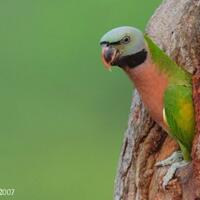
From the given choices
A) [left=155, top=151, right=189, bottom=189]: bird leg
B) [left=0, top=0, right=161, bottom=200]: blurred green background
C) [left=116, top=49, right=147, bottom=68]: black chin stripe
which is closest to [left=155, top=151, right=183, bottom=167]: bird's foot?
[left=155, top=151, right=189, bottom=189]: bird leg

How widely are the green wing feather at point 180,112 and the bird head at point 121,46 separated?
0.13 metres

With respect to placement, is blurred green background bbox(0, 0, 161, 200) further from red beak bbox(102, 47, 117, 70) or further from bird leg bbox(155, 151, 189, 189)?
red beak bbox(102, 47, 117, 70)

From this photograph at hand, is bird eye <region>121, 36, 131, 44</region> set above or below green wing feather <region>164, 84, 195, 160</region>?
above

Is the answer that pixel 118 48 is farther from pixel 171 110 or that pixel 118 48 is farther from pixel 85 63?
pixel 85 63

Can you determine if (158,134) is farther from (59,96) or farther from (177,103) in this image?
(59,96)

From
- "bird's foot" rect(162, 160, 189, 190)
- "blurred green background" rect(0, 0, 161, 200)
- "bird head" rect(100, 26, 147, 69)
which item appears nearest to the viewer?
"bird head" rect(100, 26, 147, 69)

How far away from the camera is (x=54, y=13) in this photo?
218cm

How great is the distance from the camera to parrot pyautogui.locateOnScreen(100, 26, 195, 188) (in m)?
1.42

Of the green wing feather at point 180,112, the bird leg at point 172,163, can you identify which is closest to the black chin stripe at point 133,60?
the green wing feather at point 180,112

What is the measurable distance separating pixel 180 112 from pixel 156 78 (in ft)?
0.34

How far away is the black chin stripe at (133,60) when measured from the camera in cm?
143

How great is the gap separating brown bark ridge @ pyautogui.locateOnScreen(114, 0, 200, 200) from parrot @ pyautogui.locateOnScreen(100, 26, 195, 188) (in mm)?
61

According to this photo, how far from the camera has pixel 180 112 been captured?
4.76ft

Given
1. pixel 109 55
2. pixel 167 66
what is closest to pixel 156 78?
pixel 167 66
